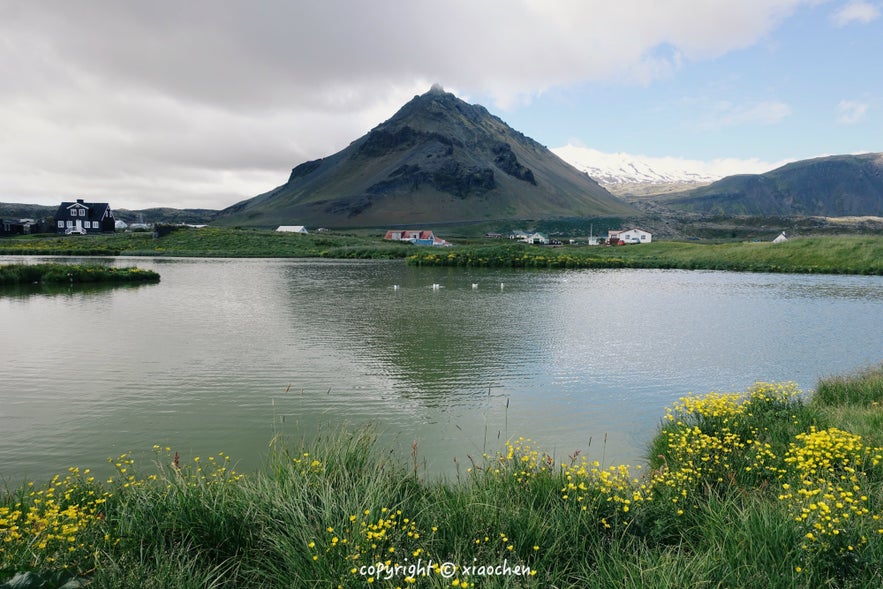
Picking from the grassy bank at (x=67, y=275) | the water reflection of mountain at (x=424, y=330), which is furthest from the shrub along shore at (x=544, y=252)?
the grassy bank at (x=67, y=275)

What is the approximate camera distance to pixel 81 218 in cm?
15138

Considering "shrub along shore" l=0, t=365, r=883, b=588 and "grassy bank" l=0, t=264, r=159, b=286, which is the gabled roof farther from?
"shrub along shore" l=0, t=365, r=883, b=588

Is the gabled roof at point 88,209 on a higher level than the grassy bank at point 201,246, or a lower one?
higher

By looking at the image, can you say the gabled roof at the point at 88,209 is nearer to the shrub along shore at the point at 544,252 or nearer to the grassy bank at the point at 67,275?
the shrub along shore at the point at 544,252

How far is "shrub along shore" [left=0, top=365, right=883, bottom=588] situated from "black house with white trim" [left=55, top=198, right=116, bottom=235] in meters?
172

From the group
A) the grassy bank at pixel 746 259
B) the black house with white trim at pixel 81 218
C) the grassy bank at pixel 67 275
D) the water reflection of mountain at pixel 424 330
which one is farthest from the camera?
the black house with white trim at pixel 81 218

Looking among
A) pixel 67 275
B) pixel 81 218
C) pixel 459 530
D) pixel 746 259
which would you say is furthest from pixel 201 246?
pixel 459 530

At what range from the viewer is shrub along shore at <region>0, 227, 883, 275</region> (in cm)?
8838

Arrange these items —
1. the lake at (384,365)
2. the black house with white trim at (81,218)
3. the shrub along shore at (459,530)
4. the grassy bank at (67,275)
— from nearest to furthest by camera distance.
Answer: the shrub along shore at (459,530) < the lake at (384,365) < the grassy bank at (67,275) < the black house with white trim at (81,218)

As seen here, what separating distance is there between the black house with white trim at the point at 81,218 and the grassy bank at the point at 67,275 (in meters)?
112

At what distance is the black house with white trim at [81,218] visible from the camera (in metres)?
150

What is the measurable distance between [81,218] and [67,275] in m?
120

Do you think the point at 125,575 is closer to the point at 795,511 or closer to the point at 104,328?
the point at 795,511

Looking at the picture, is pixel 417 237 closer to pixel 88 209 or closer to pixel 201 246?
pixel 201 246
